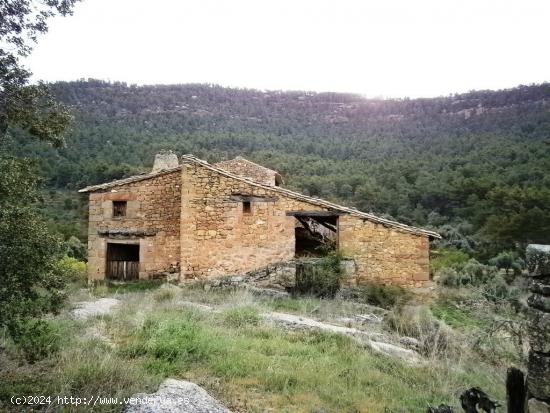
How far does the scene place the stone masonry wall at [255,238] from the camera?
13.3 m

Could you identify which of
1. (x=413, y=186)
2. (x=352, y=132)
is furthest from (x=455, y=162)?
(x=352, y=132)

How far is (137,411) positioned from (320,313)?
6542mm

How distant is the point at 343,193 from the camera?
3344 cm

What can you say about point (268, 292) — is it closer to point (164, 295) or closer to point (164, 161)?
point (164, 295)

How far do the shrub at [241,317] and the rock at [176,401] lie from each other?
3219 millimetres

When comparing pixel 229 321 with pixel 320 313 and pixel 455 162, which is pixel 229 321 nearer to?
pixel 320 313

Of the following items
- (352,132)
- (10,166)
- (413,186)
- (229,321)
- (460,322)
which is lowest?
(460,322)

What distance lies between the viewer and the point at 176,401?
449 centimetres

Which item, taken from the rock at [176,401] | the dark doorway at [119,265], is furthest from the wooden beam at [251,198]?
the rock at [176,401]

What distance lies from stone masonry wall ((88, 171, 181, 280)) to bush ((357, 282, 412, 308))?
547 cm

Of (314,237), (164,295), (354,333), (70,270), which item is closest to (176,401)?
(70,270)

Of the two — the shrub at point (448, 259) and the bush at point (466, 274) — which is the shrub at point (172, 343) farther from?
the shrub at point (448, 259)

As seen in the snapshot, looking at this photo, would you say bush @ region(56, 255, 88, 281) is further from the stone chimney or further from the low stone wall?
the stone chimney

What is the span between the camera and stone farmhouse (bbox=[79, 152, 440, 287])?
13.3m
